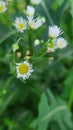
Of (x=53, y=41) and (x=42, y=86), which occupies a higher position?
(x=42, y=86)

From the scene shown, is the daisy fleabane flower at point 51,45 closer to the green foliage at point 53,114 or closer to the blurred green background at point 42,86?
the blurred green background at point 42,86

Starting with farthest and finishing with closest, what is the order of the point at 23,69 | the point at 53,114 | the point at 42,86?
the point at 42,86
the point at 53,114
the point at 23,69

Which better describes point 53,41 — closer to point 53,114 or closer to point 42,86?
point 53,114

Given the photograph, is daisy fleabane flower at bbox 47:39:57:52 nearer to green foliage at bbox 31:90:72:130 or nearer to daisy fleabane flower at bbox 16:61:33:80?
daisy fleabane flower at bbox 16:61:33:80

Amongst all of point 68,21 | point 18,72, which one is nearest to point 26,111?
point 68,21

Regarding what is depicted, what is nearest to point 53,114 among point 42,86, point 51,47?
point 42,86

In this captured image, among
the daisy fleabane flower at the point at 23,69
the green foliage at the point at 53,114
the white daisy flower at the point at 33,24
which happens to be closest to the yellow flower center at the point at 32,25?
the white daisy flower at the point at 33,24

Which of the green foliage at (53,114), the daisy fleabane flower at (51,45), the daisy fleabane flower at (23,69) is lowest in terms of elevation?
the daisy fleabane flower at (23,69)

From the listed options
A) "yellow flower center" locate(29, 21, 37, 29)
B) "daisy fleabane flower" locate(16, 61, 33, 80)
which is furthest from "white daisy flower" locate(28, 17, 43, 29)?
"daisy fleabane flower" locate(16, 61, 33, 80)
